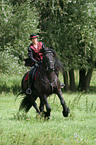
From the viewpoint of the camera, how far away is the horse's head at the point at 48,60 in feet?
32.5

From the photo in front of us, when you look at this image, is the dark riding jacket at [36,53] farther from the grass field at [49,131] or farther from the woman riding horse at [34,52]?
the grass field at [49,131]

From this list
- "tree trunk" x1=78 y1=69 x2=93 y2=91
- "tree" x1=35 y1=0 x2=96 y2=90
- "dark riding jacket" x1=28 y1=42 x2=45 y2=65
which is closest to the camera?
"dark riding jacket" x1=28 y1=42 x2=45 y2=65

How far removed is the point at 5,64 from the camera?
64.8 feet

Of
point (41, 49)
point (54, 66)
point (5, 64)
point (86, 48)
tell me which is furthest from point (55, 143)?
point (86, 48)

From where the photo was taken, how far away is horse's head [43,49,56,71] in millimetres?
9906

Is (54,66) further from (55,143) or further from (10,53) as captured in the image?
(10,53)

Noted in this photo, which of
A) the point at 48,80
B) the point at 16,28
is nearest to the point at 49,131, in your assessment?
the point at 48,80

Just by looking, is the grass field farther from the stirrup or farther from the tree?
the tree

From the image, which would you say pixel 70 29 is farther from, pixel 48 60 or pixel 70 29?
pixel 48 60

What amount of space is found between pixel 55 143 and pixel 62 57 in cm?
1740

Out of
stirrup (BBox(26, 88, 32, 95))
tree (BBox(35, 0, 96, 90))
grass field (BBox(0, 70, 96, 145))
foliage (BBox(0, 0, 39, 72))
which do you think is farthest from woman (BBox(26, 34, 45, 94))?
tree (BBox(35, 0, 96, 90))

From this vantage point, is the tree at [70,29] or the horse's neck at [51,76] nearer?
the horse's neck at [51,76]

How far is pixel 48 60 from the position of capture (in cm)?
995

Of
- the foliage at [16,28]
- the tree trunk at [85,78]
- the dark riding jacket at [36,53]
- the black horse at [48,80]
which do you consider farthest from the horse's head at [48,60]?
the tree trunk at [85,78]
